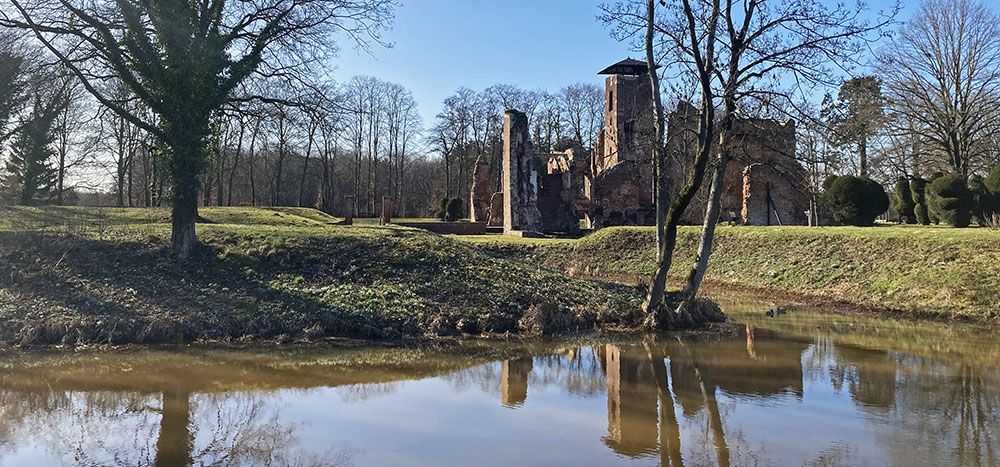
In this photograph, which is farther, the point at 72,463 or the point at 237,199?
the point at 237,199

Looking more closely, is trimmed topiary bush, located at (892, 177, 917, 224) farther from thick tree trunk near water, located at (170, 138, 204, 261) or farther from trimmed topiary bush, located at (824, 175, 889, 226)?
thick tree trunk near water, located at (170, 138, 204, 261)

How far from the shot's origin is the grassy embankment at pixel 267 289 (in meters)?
10.9

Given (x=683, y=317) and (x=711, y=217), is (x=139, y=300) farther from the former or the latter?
(x=711, y=217)

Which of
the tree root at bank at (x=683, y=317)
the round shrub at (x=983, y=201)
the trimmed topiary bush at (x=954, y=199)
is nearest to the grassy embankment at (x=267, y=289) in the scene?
the tree root at bank at (x=683, y=317)

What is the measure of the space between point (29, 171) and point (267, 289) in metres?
26.5

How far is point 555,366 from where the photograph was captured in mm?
9641

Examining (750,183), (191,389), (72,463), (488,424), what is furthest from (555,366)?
(750,183)

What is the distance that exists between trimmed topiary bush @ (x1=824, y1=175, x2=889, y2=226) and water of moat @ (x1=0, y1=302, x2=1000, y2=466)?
13745mm


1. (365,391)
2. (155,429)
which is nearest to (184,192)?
(365,391)

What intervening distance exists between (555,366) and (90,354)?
22.3 feet

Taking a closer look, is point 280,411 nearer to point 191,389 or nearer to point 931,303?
point 191,389

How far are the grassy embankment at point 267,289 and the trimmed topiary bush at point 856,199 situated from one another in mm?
13234

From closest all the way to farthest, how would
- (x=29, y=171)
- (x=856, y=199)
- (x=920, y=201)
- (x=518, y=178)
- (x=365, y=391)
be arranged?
(x=365, y=391)
(x=856, y=199)
(x=920, y=201)
(x=29, y=171)
(x=518, y=178)

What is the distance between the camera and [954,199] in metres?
21.0
